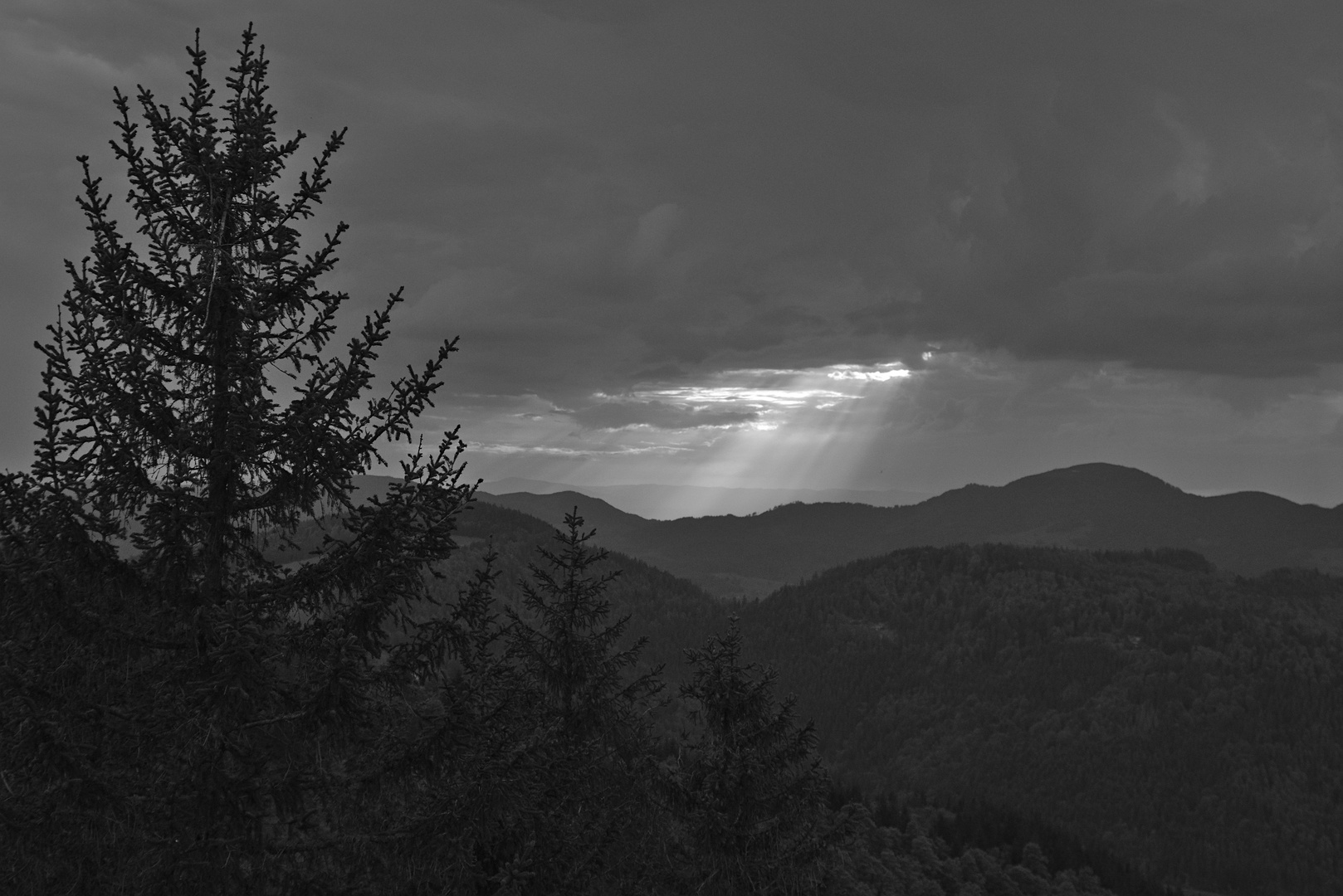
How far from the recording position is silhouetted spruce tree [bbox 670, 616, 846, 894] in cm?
2295

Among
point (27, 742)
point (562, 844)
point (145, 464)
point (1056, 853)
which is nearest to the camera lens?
point (27, 742)

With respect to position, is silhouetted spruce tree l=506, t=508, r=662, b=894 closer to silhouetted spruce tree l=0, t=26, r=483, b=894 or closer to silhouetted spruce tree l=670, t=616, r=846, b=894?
silhouetted spruce tree l=670, t=616, r=846, b=894

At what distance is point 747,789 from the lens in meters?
24.0

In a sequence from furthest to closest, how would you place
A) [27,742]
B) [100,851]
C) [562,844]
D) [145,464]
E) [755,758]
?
[755,758], [562,844], [145,464], [100,851], [27,742]

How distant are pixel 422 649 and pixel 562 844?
6037mm

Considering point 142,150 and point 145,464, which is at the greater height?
point 142,150

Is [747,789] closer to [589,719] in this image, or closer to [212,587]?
[589,719]

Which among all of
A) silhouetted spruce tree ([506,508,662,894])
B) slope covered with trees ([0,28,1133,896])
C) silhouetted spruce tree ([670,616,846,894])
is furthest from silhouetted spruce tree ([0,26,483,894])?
silhouetted spruce tree ([670,616,846,894])

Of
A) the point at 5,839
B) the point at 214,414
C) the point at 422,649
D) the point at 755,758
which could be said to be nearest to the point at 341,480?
the point at 214,414

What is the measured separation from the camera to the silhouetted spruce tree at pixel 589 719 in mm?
18453

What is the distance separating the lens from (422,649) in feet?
41.3

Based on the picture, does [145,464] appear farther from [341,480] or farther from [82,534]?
[341,480]

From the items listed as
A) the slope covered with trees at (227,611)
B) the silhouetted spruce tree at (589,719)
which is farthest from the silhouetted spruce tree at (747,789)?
the slope covered with trees at (227,611)

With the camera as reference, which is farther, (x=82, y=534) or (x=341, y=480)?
Answer: (x=341, y=480)
